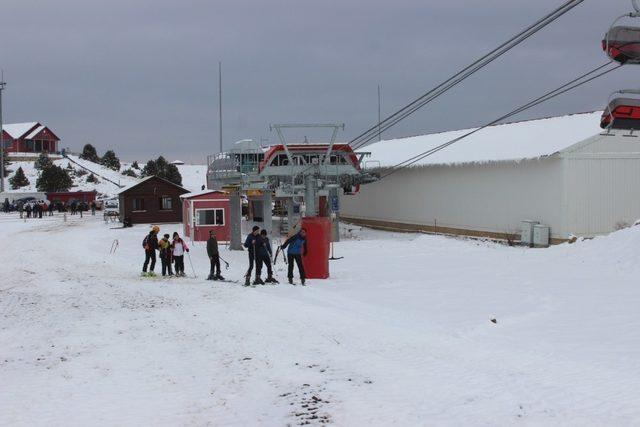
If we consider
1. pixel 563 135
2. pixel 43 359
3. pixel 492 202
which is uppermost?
pixel 563 135

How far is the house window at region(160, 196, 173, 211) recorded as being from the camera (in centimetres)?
5303

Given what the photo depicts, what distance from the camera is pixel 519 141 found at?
3164cm

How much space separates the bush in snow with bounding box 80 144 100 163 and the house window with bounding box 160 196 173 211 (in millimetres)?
70333

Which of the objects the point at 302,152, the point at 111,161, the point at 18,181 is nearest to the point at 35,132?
the point at 111,161

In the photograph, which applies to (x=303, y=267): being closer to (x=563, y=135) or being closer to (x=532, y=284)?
(x=532, y=284)

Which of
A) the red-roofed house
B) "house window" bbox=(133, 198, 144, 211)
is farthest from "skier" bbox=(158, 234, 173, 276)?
the red-roofed house

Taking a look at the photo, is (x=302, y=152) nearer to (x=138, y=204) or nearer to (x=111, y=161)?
(x=138, y=204)

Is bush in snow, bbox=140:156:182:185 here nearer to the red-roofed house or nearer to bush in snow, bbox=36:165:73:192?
bush in snow, bbox=36:165:73:192

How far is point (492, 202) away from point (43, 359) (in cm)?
2419

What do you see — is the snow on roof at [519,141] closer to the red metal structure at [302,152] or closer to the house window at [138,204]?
the red metal structure at [302,152]

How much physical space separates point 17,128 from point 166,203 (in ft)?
255

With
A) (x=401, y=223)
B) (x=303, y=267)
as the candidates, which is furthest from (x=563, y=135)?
(x=303, y=267)

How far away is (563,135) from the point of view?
96.7ft

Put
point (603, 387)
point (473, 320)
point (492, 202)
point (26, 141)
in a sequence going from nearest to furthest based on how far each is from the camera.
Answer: point (603, 387), point (473, 320), point (492, 202), point (26, 141)
